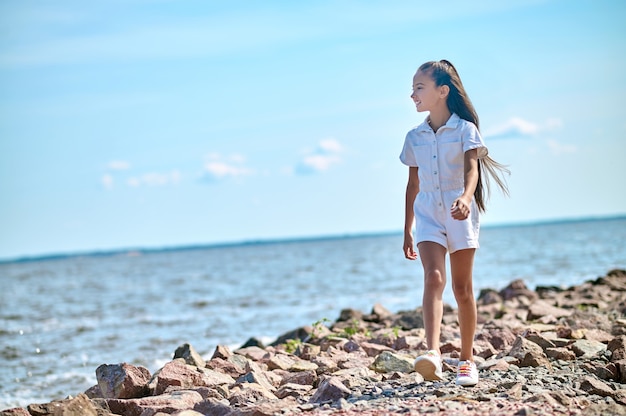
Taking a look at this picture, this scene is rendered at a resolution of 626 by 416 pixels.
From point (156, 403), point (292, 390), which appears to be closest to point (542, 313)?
point (292, 390)

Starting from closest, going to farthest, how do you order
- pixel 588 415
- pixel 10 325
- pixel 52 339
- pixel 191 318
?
pixel 588 415 → pixel 52 339 → pixel 191 318 → pixel 10 325

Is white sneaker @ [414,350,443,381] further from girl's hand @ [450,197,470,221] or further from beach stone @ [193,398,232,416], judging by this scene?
beach stone @ [193,398,232,416]

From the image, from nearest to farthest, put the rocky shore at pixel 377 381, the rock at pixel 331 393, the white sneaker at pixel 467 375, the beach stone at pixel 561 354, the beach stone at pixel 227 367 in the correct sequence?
the rocky shore at pixel 377 381
the rock at pixel 331 393
the white sneaker at pixel 467 375
the beach stone at pixel 561 354
the beach stone at pixel 227 367

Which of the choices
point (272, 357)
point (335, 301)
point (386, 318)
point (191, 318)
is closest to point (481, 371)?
point (272, 357)

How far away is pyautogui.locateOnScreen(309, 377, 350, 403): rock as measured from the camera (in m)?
4.81

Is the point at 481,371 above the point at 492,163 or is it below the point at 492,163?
below

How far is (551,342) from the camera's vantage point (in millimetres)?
6527

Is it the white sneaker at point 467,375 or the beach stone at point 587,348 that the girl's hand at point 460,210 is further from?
the beach stone at point 587,348

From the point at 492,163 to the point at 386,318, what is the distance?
21.0 feet

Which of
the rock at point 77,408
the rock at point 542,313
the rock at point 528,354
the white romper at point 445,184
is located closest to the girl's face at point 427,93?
the white romper at point 445,184

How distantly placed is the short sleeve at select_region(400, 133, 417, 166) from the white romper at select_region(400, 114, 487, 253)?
0.09 metres

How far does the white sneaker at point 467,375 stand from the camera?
4.97 m

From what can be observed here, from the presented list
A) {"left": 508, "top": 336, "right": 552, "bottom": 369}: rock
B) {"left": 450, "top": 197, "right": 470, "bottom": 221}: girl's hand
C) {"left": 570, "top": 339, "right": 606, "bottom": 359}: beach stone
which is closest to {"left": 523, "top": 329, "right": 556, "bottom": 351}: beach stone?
{"left": 570, "top": 339, "right": 606, "bottom": 359}: beach stone

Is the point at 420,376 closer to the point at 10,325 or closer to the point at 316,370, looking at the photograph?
the point at 316,370
